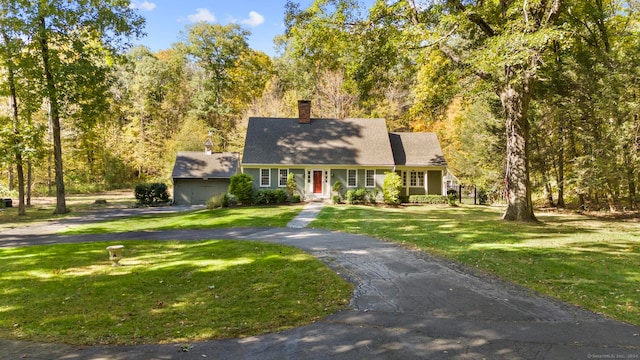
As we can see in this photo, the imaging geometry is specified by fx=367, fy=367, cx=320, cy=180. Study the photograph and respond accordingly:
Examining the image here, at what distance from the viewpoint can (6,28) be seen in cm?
2130

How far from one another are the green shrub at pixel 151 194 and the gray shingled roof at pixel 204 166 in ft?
6.40

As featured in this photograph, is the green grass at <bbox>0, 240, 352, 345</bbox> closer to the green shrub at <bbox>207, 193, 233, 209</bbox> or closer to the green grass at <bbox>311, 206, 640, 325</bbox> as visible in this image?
the green grass at <bbox>311, 206, 640, 325</bbox>

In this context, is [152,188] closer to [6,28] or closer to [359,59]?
[6,28]

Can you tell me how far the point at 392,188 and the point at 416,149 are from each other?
6.04 m

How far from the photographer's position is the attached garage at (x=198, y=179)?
28.5 metres

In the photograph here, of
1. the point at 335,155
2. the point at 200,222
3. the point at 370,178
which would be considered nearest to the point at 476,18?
the point at 370,178

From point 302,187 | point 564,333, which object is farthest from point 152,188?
point 564,333

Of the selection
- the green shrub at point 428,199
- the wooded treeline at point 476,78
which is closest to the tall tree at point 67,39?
the wooded treeline at point 476,78

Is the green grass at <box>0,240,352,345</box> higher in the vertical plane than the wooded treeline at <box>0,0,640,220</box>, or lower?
lower

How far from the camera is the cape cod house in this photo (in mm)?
26359

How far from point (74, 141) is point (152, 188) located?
59.1ft

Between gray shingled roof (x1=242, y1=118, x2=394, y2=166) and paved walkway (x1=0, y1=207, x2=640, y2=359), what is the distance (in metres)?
19.8

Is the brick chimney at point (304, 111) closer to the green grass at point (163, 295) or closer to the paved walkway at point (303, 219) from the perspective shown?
the paved walkway at point (303, 219)

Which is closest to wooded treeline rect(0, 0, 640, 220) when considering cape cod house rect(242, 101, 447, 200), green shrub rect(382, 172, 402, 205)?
cape cod house rect(242, 101, 447, 200)
